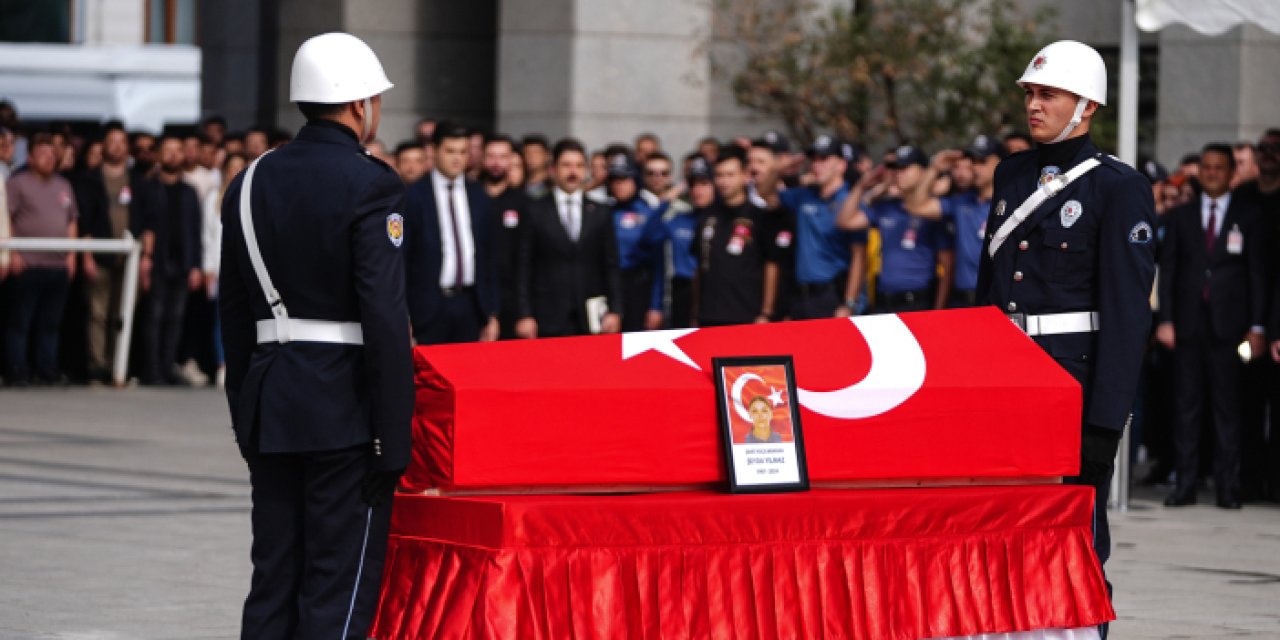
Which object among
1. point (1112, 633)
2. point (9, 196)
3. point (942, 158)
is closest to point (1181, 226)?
point (942, 158)

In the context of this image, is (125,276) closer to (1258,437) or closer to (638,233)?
(638,233)

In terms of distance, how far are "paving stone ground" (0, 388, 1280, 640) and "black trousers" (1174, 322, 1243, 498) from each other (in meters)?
0.26

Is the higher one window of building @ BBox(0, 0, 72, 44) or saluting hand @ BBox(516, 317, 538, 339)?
window of building @ BBox(0, 0, 72, 44)

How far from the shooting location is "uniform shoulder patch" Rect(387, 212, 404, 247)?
638 centimetres

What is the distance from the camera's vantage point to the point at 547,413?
271 inches

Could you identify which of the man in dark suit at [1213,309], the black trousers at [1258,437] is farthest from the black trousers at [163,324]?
the black trousers at [1258,437]

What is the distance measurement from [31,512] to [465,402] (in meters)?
5.68

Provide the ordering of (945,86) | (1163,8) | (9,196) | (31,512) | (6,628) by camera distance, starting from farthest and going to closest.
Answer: (945,86)
(9,196)
(1163,8)
(31,512)
(6,628)

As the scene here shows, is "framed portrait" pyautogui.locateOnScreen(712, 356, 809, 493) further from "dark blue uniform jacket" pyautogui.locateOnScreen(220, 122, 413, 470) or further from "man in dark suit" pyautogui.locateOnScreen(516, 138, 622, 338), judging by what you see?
"man in dark suit" pyautogui.locateOnScreen(516, 138, 622, 338)

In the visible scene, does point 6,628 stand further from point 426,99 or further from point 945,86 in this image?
point 426,99

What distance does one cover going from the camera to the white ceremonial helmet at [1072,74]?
7.57 metres

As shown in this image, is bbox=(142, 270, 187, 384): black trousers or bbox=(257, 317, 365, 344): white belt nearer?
bbox=(257, 317, 365, 344): white belt

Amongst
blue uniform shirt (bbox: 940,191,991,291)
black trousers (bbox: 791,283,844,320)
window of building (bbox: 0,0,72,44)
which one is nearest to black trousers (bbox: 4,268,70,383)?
black trousers (bbox: 791,283,844,320)

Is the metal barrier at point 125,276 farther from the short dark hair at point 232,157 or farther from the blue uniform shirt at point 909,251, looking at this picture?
the blue uniform shirt at point 909,251
